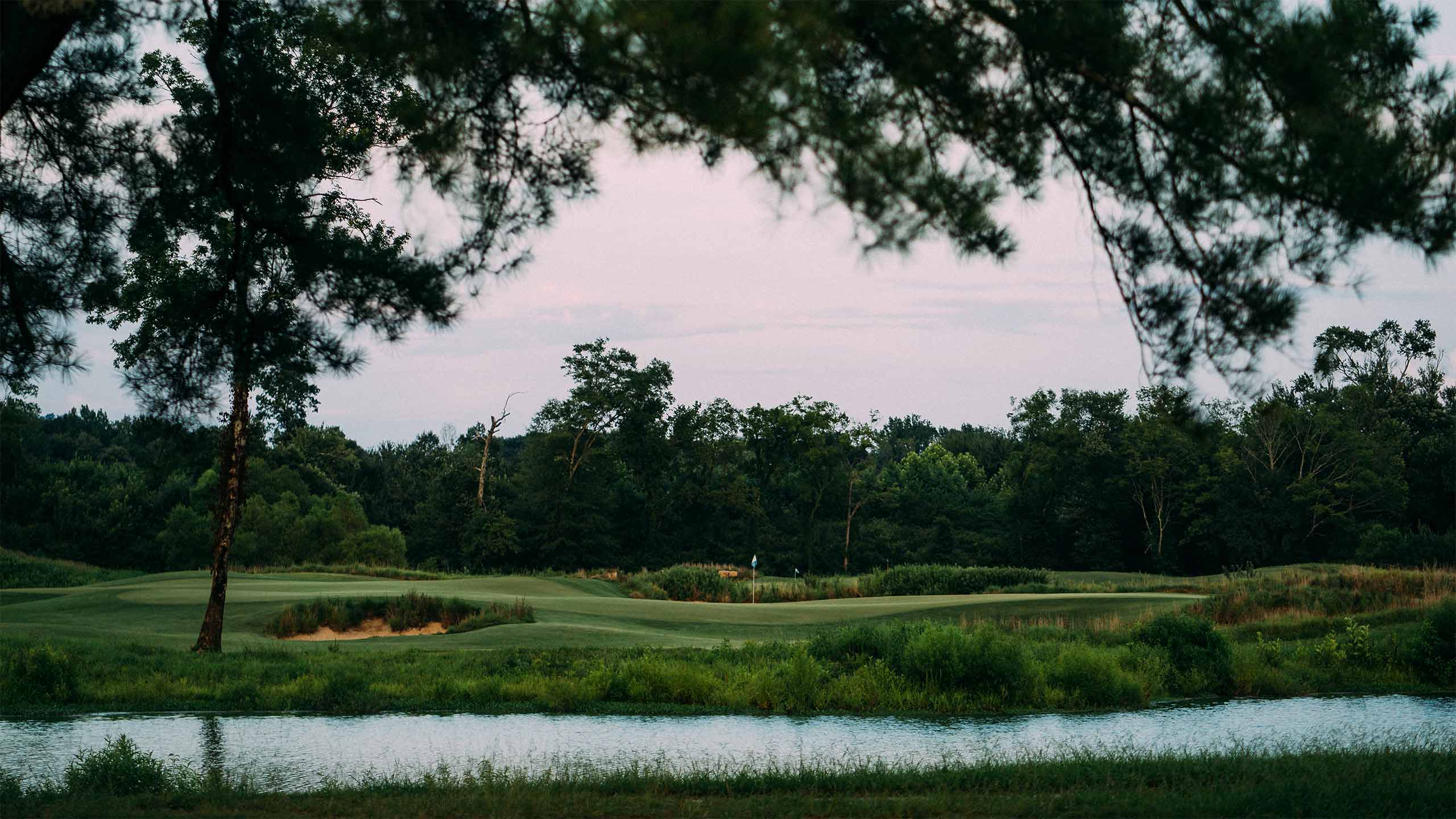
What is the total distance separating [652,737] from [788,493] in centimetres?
6006

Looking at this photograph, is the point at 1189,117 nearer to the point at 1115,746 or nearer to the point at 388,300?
the point at 388,300

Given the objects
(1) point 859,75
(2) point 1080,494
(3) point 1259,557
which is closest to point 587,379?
(2) point 1080,494

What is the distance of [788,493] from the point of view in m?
71.7

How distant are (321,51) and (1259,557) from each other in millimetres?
57599

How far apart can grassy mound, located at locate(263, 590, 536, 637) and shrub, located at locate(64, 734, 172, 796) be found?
13569 millimetres

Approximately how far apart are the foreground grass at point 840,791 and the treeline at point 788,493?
1579 inches

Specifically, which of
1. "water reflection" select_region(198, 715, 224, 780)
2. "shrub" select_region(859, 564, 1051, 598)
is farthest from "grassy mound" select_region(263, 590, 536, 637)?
"shrub" select_region(859, 564, 1051, 598)

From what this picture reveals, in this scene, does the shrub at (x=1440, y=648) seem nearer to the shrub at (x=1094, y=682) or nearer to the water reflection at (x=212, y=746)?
the shrub at (x=1094, y=682)

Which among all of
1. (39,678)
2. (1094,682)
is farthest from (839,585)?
(39,678)

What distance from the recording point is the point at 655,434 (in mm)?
63875

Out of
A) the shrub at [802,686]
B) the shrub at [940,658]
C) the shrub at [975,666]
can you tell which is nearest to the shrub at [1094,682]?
the shrub at [975,666]

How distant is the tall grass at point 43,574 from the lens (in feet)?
124

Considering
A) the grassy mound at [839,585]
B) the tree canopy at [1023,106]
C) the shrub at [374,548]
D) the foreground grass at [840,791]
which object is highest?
the tree canopy at [1023,106]

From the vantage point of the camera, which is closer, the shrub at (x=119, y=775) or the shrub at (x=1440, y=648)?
the shrub at (x=119, y=775)
